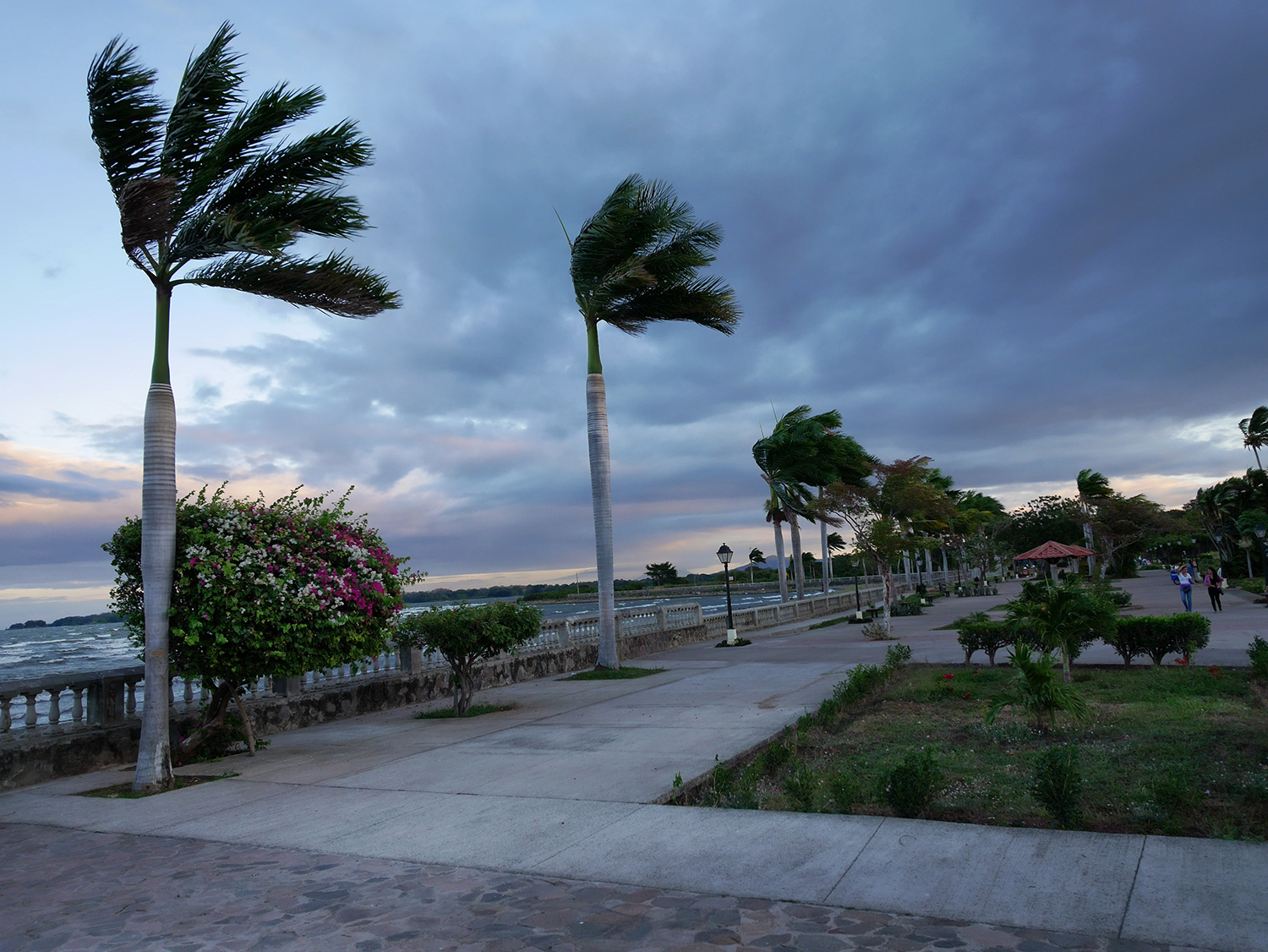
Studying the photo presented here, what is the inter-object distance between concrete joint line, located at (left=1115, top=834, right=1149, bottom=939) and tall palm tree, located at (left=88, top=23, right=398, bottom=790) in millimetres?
8687

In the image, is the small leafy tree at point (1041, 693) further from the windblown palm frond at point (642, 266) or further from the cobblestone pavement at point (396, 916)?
the windblown palm frond at point (642, 266)

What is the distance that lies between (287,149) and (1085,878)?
1017 cm

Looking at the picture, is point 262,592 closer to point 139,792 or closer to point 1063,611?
point 139,792

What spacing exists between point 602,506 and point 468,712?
6.51m

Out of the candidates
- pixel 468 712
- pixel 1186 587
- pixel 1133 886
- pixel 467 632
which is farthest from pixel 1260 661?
pixel 1186 587

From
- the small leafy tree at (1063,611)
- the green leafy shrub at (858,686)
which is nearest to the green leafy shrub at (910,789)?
the green leafy shrub at (858,686)

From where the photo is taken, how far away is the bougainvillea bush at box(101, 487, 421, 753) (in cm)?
888

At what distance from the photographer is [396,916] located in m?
4.54

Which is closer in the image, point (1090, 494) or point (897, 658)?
point (897, 658)

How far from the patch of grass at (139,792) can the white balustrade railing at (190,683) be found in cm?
131

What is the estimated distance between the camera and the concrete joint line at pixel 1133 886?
151 inches

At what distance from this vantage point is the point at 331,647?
384 inches

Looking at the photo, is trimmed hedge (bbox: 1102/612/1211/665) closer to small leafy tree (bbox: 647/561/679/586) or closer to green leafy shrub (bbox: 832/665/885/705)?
green leafy shrub (bbox: 832/665/885/705)

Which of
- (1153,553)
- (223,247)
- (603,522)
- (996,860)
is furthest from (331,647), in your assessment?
(1153,553)
